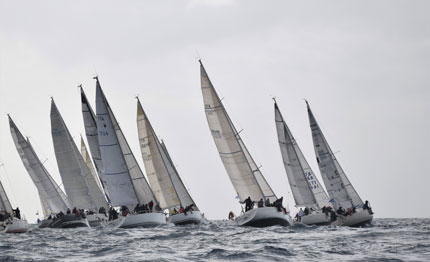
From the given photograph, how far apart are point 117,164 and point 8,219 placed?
29.3 ft

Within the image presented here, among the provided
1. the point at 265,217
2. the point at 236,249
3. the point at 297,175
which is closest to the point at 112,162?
the point at 265,217

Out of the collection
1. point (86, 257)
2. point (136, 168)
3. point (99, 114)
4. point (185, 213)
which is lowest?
A: point (86, 257)

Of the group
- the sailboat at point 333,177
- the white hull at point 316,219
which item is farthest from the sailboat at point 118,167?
the sailboat at point 333,177

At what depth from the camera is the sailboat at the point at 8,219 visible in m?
45.0

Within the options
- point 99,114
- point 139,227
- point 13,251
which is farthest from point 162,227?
point 13,251

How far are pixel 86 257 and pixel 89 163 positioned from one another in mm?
44920

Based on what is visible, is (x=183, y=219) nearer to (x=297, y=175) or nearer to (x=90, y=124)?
(x=297, y=175)

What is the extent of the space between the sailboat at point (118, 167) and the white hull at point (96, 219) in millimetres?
10967

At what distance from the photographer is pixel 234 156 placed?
1766 inches

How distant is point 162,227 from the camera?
40.4 metres

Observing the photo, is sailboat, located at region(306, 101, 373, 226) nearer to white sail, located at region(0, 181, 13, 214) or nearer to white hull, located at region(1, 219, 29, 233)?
white hull, located at region(1, 219, 29, 233)

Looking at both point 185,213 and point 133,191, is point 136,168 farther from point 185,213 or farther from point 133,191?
point 185,213

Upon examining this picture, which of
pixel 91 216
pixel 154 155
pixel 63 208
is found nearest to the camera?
pixel 154 155

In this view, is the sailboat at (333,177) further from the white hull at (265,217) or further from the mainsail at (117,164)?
the mainsail at (117,164)
